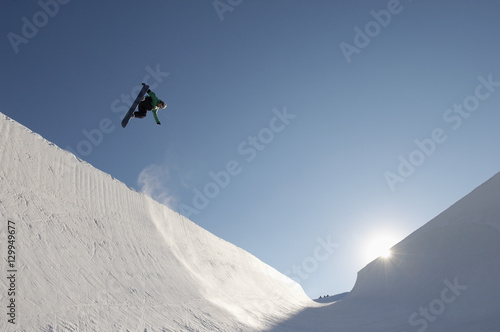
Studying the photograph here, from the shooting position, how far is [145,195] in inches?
404

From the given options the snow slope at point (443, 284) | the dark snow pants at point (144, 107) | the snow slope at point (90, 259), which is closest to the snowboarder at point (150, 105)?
the dark snow pants at point (144, 107)

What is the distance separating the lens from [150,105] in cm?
654

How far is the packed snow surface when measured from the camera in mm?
4840

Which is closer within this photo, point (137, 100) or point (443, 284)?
point (137, 100)

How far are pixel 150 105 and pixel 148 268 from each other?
414cm

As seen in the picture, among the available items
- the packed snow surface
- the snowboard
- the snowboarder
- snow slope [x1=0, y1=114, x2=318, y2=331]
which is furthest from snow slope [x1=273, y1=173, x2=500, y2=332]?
the snowboard

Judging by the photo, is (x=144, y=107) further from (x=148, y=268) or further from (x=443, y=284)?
(x=443, y=284)

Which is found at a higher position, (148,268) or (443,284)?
(148,268)

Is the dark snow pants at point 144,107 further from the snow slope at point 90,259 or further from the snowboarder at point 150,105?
the snow slope at point 90,259

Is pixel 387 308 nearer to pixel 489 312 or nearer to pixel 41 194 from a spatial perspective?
pixel 489 312

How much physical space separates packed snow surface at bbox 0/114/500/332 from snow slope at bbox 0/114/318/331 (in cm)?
2

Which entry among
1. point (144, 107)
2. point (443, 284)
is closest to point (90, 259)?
point (144, 107)

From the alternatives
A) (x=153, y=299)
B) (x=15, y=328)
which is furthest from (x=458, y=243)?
(x=15, y=328)

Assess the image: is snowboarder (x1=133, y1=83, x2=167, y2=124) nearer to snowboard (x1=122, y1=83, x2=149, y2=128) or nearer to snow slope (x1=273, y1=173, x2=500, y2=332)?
snowboard (x1=122, y1=83, x2=149, y2=128)
